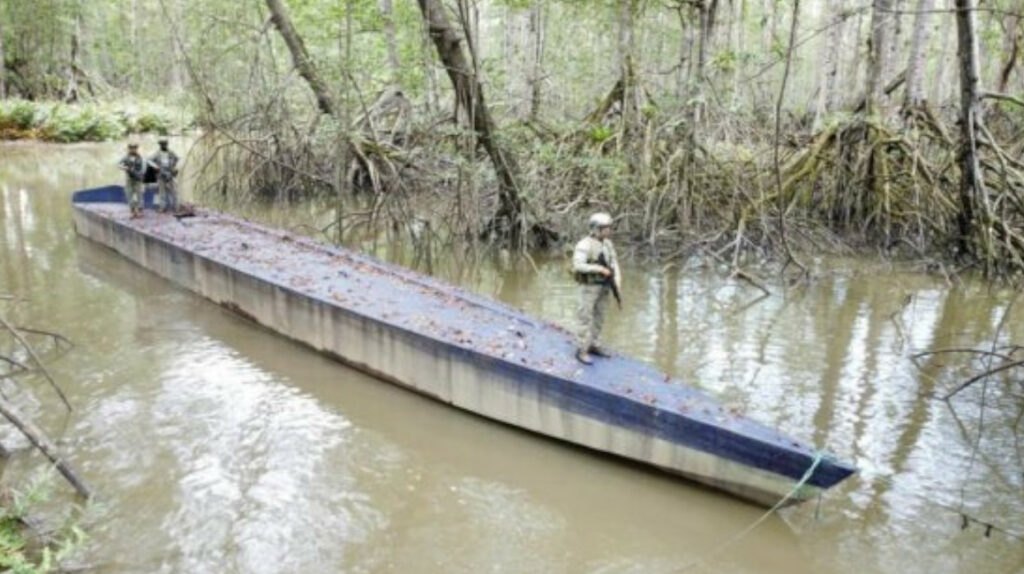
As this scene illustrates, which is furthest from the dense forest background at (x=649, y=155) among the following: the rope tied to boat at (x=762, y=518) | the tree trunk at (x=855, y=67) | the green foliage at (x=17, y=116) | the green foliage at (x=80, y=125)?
the green foliage at (x=17, y=116)

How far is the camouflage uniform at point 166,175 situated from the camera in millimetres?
11586

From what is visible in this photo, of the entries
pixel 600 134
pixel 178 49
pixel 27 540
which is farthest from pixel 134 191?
pixel 178 49

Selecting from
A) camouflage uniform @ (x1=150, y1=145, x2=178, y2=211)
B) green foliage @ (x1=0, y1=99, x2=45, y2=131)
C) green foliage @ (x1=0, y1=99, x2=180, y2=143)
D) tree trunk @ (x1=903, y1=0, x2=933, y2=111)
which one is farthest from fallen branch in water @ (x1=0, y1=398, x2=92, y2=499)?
green foliage @ (x1=0, y1=99, x2=45, y2=131)

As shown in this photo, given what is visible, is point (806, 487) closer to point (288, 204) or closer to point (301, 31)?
point (288, 204)

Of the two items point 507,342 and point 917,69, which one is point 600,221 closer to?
point 507,342

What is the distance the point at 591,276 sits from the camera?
18.7 ft

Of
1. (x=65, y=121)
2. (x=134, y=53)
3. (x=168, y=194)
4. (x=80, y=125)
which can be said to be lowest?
(x=168, y=194)

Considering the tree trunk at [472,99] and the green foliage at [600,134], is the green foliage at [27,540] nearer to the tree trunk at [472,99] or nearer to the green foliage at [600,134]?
the tree trunk at [472,99]

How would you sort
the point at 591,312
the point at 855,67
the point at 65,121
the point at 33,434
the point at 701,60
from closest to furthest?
the point at 33,434 → the point at 591,312 → the point at 701,60 → the point at 855,67 → the point at 65,121

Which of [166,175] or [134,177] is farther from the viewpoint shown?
[166,175]

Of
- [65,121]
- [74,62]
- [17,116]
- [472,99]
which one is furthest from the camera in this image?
[74,62]

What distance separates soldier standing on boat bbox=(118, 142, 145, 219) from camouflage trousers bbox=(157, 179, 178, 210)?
10.7 inches

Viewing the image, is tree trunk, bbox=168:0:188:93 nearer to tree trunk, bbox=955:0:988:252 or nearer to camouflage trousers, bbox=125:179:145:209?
camouflage trousers, bbox=125:179:145:209

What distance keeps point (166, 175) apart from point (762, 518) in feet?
33.4
